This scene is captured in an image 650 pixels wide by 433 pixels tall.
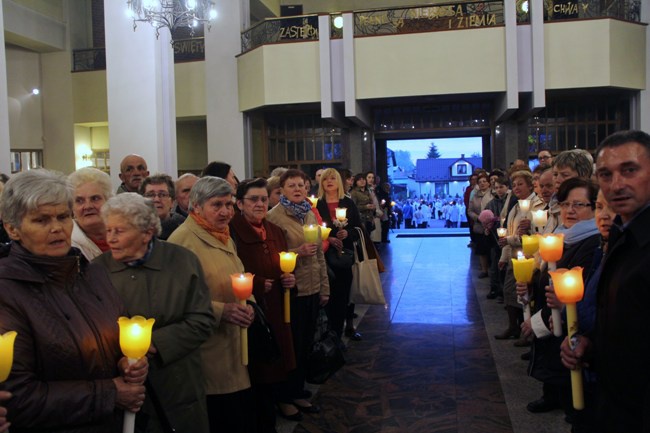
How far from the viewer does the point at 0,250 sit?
2.12 m

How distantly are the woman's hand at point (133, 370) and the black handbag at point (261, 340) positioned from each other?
49.4 inches

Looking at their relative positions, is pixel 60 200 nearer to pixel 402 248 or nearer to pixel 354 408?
pixel 354 408

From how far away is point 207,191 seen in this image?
3252 millimetres

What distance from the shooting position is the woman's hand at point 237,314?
3057mm

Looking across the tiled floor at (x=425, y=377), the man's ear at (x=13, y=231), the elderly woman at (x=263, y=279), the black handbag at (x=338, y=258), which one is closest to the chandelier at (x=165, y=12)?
the tiled floor at (x=425, y=377)

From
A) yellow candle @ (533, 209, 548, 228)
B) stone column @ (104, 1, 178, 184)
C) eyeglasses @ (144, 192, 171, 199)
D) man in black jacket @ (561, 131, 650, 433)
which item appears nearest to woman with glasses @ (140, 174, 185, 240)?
eyeglasses @ (144, 192, 171, 199)

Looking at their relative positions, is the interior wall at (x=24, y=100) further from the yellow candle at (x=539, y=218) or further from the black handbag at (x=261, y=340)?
the yellow candle at (x=539, y=218)

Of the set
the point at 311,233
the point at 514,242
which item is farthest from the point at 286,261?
the point at 514,242

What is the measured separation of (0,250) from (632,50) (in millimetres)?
12836

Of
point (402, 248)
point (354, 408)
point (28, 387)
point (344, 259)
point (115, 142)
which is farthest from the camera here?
point (402, 248)

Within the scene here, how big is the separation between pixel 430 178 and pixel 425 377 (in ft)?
39.5

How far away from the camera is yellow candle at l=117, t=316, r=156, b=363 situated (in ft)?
6.63

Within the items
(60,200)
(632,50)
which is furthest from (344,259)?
(632,50)

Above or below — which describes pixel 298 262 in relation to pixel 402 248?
above
